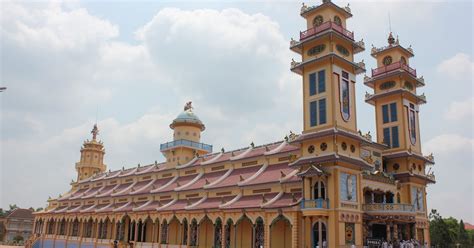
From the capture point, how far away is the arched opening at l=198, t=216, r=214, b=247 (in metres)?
41.4

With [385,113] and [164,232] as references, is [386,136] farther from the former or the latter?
[164,232]

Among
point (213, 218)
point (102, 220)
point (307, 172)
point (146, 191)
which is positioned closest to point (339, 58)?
point (307, 172)

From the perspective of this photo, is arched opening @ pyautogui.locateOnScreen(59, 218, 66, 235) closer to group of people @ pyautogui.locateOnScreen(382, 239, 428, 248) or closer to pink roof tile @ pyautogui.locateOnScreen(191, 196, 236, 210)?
pink roof tile @ pyautogui.locateOnScreen(191, 196, 236, 210)

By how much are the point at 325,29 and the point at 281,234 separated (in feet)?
57.7

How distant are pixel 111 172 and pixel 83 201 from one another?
7.70 m

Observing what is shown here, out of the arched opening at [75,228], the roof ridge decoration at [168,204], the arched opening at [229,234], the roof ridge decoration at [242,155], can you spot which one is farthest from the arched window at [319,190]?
the arched opening at [75,228]

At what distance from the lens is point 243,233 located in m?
38.8

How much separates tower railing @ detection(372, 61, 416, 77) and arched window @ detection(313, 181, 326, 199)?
16628 mm

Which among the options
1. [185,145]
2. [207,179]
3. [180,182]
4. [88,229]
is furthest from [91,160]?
[207,179]

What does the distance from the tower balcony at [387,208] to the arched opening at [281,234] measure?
6446 mm

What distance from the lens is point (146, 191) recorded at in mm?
52250

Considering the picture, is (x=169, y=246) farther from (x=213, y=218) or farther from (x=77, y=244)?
(x=77, y=244)

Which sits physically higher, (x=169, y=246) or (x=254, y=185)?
(x=254, y=185)

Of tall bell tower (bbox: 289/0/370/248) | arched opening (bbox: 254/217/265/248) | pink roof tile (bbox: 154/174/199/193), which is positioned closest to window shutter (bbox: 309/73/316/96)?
tall bell tower (bbox: 289/0/370/248)
